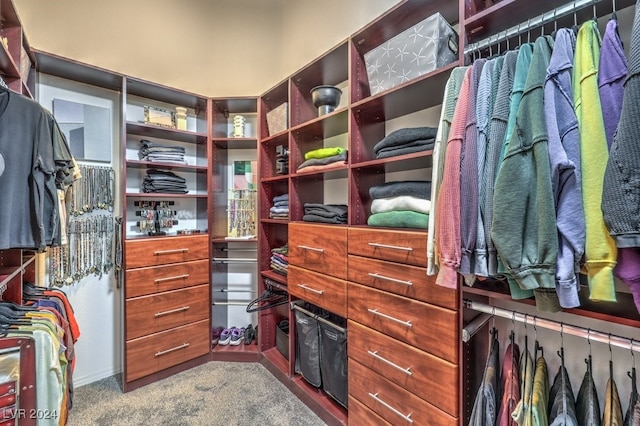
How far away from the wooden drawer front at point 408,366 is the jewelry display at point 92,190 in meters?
2.06

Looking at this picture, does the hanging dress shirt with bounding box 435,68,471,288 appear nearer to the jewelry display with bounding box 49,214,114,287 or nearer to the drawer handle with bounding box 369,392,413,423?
the drawer handle with bounding box 369,392,413,423

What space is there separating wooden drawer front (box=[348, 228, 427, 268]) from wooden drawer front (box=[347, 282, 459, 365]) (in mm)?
181

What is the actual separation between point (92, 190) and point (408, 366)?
8.00 feet

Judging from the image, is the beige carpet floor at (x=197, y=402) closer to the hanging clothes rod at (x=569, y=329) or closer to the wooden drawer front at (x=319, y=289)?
the wooden drawer front at (x=319, y=289)

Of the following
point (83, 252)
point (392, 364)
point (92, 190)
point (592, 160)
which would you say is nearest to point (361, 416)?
point (392, 364)

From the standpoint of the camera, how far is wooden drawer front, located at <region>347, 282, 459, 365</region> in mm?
1167

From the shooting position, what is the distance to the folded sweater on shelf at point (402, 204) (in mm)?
1333

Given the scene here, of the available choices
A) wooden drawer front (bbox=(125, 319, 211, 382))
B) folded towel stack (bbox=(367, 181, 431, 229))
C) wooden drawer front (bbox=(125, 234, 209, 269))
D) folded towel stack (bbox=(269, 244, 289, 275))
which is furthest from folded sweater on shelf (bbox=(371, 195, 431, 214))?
wooden drawer front (bbox=(125, 319, 211, 382))

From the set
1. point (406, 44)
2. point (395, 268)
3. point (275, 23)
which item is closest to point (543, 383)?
point (395, 268)

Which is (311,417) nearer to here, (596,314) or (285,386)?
(285,386)

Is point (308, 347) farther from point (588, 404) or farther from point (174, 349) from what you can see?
point (588, 404)

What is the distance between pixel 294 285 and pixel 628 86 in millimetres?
1807

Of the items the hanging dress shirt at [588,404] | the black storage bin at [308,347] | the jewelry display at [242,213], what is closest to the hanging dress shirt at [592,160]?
the hanging dress shirt at [588,404]

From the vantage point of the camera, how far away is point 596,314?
32.9 inches
